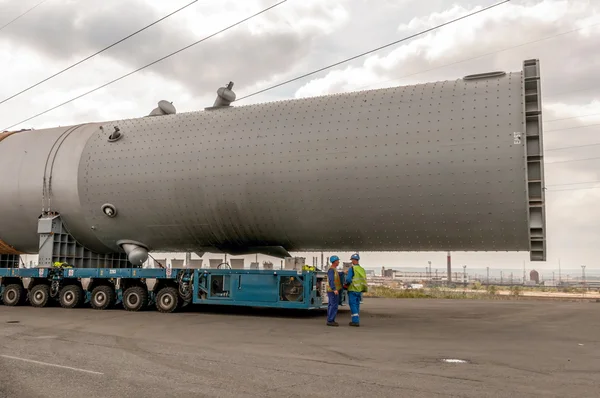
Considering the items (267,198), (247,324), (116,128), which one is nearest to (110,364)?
(247,324)

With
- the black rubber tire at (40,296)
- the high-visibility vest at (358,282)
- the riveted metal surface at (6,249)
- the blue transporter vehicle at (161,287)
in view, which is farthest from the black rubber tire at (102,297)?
the high-visibility vest at (358,282)

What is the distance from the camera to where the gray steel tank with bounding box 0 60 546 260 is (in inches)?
426

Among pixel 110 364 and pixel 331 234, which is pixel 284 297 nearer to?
pixel 331 234

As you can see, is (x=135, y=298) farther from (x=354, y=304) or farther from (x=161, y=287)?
(x=354, y=304)

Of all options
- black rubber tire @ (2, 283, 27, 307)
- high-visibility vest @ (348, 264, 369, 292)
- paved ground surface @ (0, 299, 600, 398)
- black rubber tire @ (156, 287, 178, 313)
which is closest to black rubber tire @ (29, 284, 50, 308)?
black rubber tire @ (2, 283, 27, 307)

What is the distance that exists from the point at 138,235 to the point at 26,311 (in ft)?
12.8

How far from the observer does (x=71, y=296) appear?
15969 mm

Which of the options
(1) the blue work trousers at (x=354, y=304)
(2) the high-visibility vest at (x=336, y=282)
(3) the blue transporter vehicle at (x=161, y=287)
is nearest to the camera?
(1) the blue work trousers at (x=354, y=304)

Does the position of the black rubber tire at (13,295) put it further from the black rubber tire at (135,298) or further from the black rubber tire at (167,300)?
the black rubber tire at (167,300)

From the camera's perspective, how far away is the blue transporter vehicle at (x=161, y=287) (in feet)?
45.3

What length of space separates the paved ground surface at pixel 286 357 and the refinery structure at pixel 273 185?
6.43 ft

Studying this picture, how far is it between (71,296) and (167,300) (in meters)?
3.37

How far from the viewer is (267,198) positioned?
501 inches

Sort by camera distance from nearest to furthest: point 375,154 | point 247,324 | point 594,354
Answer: point 594,354, point 375,154, point 247,324
